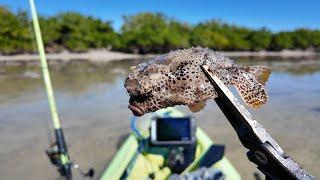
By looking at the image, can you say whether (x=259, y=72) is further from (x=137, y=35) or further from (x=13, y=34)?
(x=137, y=35)

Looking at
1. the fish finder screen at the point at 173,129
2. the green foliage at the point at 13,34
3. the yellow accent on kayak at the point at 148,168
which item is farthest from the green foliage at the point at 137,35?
the yellow accent on kayak at the point at 148,168

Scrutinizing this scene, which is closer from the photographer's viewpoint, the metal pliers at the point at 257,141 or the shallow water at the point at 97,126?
the metal pliers at the point at 257,141

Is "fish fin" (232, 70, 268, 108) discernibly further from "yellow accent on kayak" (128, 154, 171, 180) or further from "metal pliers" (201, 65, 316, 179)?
"yellow accent on kayak" (128, 154, 171, 180)

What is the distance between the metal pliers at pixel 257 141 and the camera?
154 centimetres

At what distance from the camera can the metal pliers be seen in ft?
5.06

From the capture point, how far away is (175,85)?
1716 mm

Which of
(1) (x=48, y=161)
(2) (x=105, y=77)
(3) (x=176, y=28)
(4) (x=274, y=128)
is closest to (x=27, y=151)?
(1) (x=48, y=161)

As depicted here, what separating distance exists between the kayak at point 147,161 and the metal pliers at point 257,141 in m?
3.42

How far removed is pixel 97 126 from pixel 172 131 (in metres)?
4.85

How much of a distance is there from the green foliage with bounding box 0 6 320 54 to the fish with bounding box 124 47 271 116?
36.0 m

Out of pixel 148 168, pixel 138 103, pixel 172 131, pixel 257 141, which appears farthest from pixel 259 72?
pixel 172 131

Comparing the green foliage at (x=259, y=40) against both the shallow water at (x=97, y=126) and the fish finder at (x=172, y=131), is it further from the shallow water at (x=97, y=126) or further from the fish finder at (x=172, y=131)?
the fish finder at (x=172, y=131)

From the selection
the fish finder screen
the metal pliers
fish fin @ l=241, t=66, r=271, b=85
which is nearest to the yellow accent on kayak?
the fish finder screen

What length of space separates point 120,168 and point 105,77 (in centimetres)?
1926
